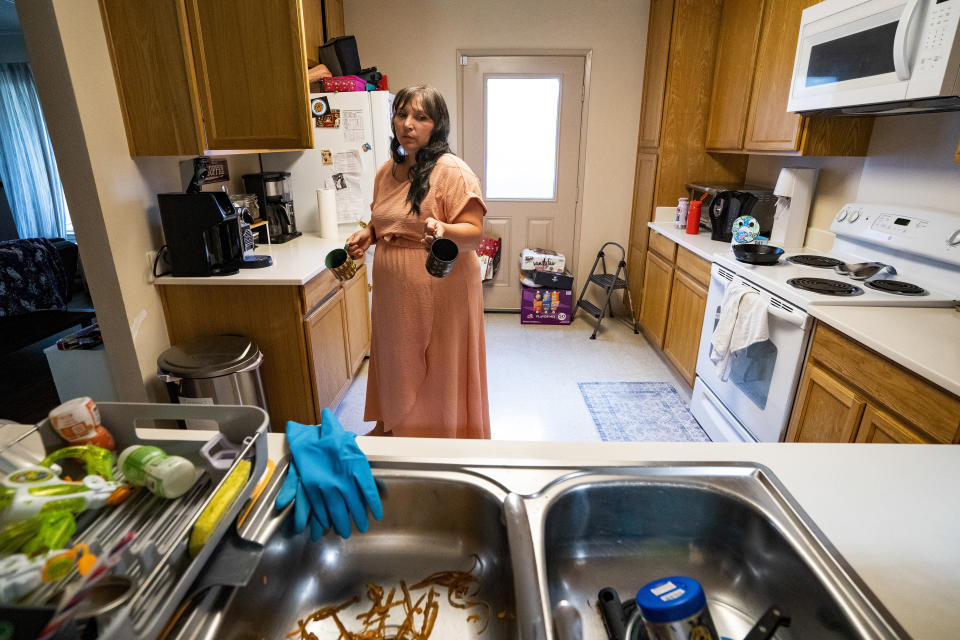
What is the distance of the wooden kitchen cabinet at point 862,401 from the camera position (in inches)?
53.9

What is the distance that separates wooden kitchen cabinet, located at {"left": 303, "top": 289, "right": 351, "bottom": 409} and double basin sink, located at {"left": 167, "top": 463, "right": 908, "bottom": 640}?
1.54m

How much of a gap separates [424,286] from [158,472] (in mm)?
1200

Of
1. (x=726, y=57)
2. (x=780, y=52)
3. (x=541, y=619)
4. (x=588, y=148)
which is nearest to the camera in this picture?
(x=541, y=619)

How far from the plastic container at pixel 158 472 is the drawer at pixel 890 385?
5.50ft

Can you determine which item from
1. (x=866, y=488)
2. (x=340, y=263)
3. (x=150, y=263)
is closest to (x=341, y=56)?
(x=150, y=263)

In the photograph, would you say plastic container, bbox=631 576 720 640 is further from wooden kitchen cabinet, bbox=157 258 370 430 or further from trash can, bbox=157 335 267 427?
wooden kitchen cabinet, bbox=157 258 370 430

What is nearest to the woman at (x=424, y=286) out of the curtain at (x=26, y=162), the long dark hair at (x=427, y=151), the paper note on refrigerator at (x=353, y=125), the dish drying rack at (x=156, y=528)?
the long dark hair at (x=427, y=151)

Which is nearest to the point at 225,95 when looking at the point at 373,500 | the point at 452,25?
the point at 373,500

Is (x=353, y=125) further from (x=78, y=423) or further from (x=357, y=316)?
(x=78, y=423)

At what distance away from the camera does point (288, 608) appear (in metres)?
0.84

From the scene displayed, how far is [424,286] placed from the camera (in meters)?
1.81

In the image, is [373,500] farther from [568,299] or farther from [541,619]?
[568,299]

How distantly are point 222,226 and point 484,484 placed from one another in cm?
182

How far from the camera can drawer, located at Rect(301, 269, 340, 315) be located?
2280 mm
